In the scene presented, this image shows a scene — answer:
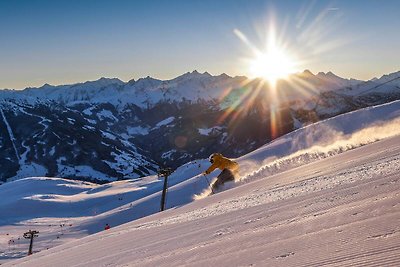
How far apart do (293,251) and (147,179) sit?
89.5 m

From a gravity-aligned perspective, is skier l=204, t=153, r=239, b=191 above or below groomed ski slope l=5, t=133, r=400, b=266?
above

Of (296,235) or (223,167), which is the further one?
(223,167)

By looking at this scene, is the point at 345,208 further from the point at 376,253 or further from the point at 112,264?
the point at 112,264

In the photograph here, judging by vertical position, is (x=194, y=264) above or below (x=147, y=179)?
below

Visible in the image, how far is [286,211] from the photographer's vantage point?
875 cm

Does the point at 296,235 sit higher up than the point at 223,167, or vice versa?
the point at 223,167

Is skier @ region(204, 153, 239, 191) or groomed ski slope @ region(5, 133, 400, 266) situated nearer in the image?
groomed ski slope @ region(5, 133, 400, 266)

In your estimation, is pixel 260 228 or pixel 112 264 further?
pixel 112 264

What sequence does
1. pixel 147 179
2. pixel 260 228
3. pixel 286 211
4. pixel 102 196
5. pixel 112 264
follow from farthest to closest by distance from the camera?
pixel 147 179, pixel 102 196, pixel 112 264, pixel 286 211, pixel 260 228

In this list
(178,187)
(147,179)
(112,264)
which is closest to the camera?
(112,264)

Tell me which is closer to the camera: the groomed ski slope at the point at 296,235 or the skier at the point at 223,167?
the groomed ski slope at the point at 296,235

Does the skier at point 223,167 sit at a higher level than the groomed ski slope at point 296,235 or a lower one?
higher

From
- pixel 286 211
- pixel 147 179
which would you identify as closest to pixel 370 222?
pixel 286 211

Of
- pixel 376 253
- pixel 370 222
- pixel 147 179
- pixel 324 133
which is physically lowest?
pixel 376 253
